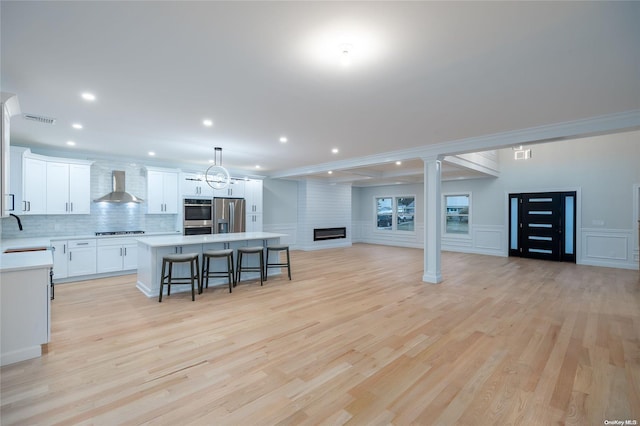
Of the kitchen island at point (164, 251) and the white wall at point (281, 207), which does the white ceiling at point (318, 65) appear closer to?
the kitchen island at point (164, 251)

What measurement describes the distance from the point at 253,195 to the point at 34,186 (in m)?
4.59

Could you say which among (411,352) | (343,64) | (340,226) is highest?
(343,64)

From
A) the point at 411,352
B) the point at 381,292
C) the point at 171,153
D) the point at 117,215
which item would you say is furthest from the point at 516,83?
the point at 117,215

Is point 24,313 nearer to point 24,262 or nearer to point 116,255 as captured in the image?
point 24,262

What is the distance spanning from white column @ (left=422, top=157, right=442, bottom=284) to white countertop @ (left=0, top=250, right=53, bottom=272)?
18.3ft

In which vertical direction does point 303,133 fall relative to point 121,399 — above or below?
above

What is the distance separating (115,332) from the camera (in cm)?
328

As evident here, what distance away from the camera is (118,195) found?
20.6 ft

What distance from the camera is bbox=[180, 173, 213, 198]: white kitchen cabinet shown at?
705cm

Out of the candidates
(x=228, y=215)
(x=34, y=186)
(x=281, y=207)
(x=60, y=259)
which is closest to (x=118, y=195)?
(x=34, y=186)

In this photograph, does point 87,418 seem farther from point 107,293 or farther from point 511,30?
point 511,30

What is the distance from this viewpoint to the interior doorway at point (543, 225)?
25.5 ft

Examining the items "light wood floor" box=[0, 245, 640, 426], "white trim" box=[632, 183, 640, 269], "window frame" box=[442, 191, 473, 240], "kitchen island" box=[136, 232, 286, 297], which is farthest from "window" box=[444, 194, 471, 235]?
"kitchen island" box=[136, 232, 286, 297]

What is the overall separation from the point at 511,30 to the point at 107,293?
620cm
